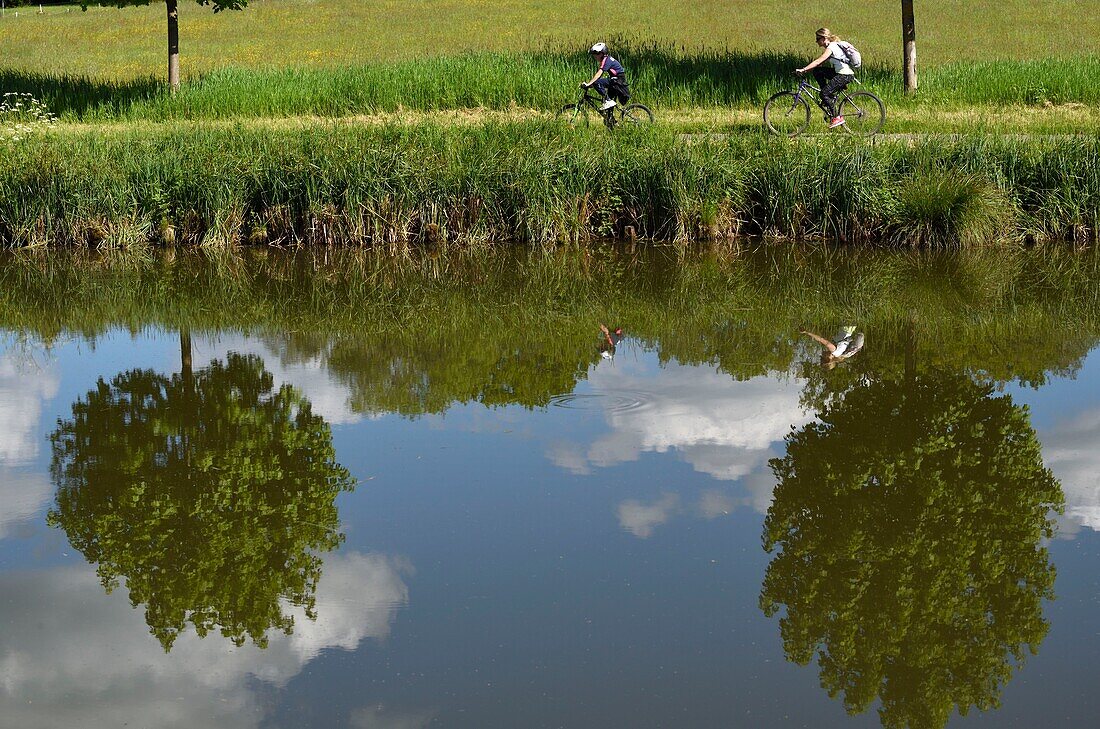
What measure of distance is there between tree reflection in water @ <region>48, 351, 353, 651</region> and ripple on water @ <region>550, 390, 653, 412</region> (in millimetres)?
1714

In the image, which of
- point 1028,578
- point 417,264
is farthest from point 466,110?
point 1028,578

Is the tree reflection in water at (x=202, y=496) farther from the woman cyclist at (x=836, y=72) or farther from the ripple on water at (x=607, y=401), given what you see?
the woman cyclist at (x=836, y=72)

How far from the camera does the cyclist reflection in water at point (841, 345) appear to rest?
10.3 meters

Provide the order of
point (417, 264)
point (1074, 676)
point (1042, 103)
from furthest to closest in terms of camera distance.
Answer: point (1042, 103) → point (417, 264) → point (1074, 676)

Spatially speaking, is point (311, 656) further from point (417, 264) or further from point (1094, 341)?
point (417, 264)

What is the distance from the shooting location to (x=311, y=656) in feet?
18.0

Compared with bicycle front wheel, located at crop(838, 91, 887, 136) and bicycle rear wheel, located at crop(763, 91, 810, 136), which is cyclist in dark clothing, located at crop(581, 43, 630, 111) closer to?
bicycle rear wheel, located at crop(763, 91, 810, 136)

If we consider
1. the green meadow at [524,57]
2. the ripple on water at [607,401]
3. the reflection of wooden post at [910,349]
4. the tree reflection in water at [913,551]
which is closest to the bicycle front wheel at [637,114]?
the green meadow at [524,57]

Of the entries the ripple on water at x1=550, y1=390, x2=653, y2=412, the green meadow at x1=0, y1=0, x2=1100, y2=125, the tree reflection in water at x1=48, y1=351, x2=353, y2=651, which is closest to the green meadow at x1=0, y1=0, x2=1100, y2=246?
the green meadow at x1=0, y1=0, x2=1100, y2=125

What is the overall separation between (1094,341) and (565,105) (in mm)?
13224

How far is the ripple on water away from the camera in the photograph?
29.7 feet

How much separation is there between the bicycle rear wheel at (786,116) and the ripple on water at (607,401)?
8792mm

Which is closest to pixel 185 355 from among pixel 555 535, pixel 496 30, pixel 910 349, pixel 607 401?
pixel 607 401

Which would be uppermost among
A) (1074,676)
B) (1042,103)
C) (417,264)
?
(1042,103)
